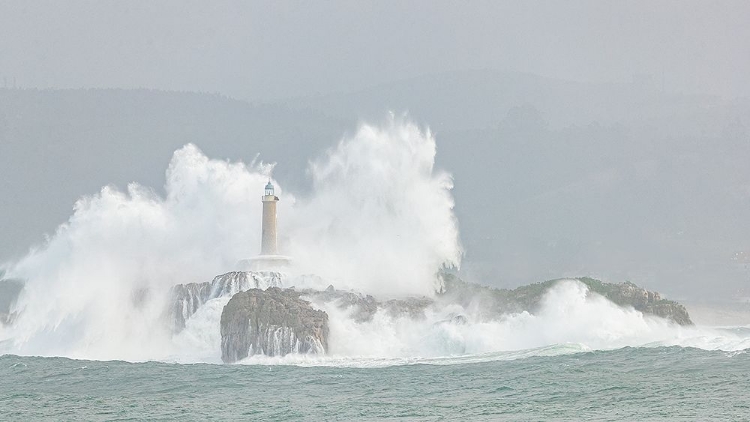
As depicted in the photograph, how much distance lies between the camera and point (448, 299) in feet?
213

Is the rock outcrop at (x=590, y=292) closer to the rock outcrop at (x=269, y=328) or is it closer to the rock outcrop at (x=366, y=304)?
the rock outcrop at (x=366, y=304)

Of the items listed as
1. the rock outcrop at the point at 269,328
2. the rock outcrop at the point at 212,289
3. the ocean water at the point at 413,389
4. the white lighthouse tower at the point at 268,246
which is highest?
the white lighthouse tower at the point at 268,246

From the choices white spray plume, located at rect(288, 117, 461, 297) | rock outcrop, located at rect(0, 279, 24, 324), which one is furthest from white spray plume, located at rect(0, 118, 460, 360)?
rock outcrop, located at rect(0, 279, 24, 324)

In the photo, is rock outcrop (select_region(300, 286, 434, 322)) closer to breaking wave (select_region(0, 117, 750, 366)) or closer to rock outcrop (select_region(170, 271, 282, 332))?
breaking wave (select_region(0, 117, 750, 366))

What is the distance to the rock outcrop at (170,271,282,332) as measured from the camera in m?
64.8

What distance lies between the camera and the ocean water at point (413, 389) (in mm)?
41031

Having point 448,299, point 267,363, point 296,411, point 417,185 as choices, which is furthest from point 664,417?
point 417,185

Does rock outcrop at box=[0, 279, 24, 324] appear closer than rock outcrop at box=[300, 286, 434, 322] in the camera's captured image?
No

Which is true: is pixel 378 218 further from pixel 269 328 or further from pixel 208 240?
pixel 269 328

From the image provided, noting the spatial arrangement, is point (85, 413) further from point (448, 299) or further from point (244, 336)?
point (448, 299)

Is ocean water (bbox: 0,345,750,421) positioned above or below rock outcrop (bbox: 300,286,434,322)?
below

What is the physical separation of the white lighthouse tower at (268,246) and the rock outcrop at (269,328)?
9664 mm

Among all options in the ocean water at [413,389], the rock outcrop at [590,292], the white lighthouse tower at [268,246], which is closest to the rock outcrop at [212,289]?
the white lighthouse tower at [268,246]

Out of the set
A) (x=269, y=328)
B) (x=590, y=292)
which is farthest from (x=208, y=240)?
(x=590, y=292)
